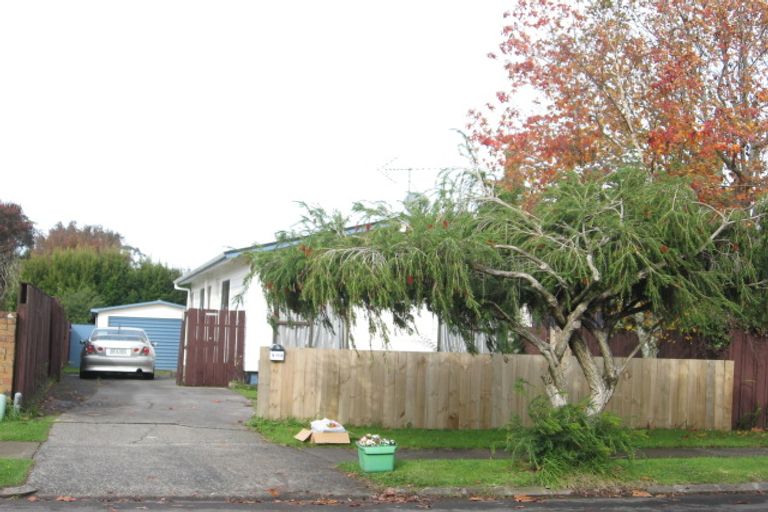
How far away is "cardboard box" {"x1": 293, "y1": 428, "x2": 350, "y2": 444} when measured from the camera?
1303 cm

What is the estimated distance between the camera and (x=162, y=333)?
1297 inches

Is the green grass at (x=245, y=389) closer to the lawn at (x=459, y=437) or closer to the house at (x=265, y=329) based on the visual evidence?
the house at (x=265, y=329)

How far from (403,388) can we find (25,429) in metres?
5.77

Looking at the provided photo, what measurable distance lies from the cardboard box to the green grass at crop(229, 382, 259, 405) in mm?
6348

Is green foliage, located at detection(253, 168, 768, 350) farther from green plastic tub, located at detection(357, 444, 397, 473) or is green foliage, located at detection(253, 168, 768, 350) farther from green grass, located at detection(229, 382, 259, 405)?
green grass, located at detection(229, 382, 259, 405)

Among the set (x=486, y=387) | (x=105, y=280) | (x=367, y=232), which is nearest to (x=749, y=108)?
(x=486, y=387)

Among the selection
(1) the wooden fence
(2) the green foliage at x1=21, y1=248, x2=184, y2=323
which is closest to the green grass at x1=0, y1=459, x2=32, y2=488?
A: (1) the wooden fence

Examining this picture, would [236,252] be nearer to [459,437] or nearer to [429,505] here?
[459,437]

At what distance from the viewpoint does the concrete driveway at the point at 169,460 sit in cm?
982

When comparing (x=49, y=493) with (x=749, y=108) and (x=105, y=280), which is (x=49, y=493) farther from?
(x=105, y=280)

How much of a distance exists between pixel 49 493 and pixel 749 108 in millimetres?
13653

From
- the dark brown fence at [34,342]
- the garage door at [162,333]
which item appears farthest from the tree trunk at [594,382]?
the garage door at [162,333]

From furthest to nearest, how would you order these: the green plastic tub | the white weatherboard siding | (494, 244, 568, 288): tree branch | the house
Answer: the white weatherboard siding
the house
the green plastic tub
(494, 244, 568, 288): tree branch

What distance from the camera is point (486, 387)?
50.3ft
